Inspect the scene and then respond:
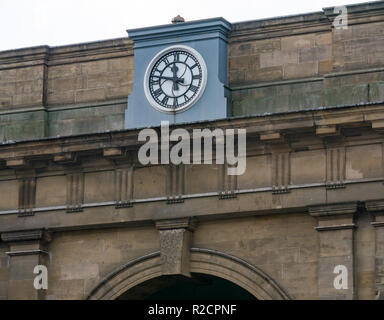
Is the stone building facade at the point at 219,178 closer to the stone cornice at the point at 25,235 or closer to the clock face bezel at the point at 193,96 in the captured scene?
the stone cornice at the point at 25,235

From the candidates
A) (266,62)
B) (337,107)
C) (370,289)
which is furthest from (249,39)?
(370,289)

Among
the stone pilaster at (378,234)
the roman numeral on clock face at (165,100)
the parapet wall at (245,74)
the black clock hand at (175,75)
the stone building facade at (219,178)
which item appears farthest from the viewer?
the roman numeral on clock face at (165,100)

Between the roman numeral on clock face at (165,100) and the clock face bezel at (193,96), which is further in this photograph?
the roman numeral on clock face at (165,100)

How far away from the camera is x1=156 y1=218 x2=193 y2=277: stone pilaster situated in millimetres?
39219

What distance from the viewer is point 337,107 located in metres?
37.4

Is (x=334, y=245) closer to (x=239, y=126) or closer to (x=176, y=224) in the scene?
(x=239, y=126)

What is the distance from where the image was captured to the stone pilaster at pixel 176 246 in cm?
3922

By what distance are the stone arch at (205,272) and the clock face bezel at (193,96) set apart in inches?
120

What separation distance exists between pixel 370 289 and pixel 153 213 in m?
5.12

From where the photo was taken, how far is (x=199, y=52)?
1565 inches

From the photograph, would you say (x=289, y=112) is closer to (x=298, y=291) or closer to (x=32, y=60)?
(x=298, y=291)

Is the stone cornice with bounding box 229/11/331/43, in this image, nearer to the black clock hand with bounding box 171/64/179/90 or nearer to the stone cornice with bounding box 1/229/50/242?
the black clock hand with bounding box 171/64/179/90

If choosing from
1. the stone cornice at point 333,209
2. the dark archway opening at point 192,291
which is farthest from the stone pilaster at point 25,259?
the stone cornice at point 333,209

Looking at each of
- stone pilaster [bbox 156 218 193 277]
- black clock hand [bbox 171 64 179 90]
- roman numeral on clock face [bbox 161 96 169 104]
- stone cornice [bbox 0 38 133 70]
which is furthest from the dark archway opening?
stone cornice [bbox 0 38 133 70]
